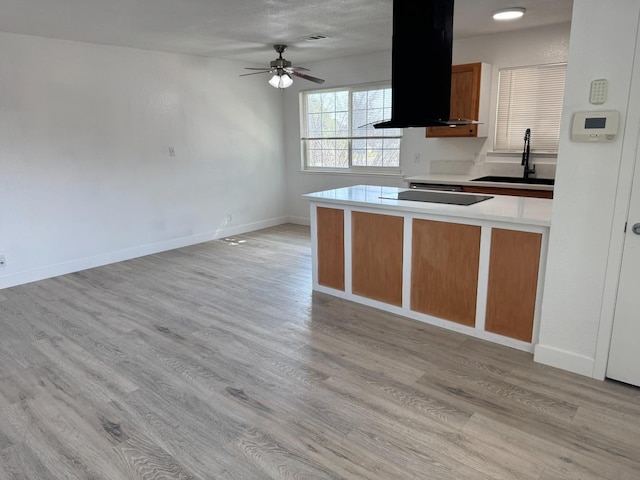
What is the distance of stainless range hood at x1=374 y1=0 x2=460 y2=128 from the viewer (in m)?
3.06

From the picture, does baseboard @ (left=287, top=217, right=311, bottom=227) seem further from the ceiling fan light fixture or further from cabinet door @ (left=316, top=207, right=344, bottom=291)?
cabinet door @ (left=316, top=207, right=344, bottom=291)

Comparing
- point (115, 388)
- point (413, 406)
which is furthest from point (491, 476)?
point (115, 388)

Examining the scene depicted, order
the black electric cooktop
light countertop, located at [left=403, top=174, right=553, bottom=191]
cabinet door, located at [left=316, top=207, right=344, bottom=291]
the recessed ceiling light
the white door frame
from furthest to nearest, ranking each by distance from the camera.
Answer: light countertop, located at [left=403, top=174, right=553, bottom=191]
cabinet door, located at [left=316, top=207, right=344, bottom=291]
the recessed ceiling light
the black electric cooktop
the white door frame

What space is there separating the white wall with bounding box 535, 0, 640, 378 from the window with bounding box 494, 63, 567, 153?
220cm

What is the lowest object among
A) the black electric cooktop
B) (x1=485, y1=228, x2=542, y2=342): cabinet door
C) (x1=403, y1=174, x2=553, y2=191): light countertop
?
(x1=485, y1=228, x2=542, y2=342): cabinet door

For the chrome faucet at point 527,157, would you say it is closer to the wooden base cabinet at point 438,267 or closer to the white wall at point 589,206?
the wooden base cabinet at point 438,267

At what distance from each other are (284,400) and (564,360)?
168 centimetres

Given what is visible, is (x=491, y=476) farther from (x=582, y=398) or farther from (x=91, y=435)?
(x=91, y=435)

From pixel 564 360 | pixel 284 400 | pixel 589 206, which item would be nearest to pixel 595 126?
pixel 589 206

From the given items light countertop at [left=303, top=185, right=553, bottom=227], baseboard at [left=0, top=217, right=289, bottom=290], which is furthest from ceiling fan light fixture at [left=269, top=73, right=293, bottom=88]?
baseboard at [left=0, top=217, right=289, bottom=290]

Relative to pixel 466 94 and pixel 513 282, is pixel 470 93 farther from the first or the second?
pixel 513 282

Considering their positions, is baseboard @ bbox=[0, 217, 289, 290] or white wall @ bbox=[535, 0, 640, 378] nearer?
white wall @ bbox=[535, 0, 640, 378]

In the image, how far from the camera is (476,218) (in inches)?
113

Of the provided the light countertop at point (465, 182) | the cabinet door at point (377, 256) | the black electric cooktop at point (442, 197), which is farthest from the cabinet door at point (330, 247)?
the light countertop at point (465, 182)
